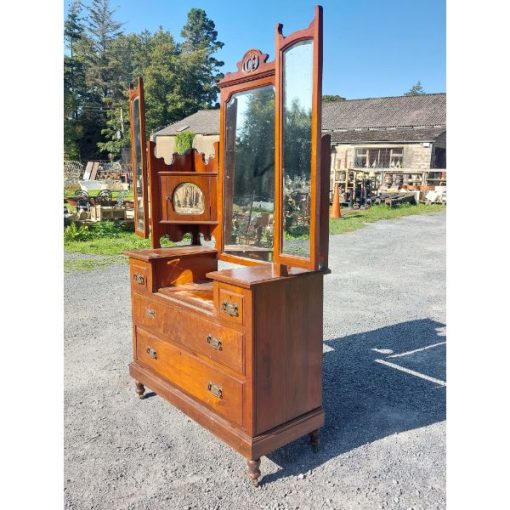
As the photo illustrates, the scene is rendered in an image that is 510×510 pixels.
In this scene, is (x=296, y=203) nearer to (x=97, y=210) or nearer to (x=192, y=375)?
(x=192, y=375)

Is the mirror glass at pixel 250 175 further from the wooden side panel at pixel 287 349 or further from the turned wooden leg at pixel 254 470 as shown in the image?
the turned wooden leg at pixel 254 470

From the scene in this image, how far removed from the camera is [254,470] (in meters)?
2.60

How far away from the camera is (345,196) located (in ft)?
63.7

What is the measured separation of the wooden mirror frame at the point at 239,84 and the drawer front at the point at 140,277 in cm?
58

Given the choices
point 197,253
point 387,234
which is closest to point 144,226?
point 197,253

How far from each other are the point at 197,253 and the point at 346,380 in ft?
5.57

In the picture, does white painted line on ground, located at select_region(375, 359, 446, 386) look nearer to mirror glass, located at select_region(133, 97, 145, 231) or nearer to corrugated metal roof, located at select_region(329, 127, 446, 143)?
mirror glass, located at select_region(133, 97, 145, 231)

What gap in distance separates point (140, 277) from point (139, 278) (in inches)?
0.8

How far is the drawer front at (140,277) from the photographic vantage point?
3462 mm

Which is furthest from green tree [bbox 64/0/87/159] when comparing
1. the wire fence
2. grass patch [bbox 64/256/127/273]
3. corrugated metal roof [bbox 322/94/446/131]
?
grass patch [bbox 64/256/127/273]

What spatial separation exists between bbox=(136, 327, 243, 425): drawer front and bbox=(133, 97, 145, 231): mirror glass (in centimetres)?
94

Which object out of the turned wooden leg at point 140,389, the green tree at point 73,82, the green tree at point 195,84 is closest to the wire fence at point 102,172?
the green tree at point 73,82

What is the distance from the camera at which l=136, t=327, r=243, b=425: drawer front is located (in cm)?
272

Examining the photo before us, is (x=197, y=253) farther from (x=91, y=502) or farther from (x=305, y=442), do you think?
(x=91, y=502)
